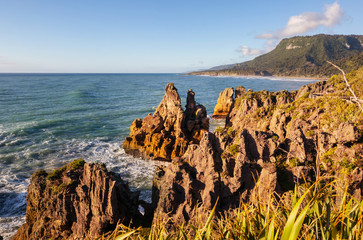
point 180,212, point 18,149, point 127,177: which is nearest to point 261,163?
point 180,212

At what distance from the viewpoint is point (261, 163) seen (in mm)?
14820

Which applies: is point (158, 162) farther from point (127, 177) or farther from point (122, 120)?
point (122, 120)

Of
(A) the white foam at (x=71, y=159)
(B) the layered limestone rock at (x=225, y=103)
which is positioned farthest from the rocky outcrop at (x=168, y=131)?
(B) the layered limestone rock at (x=225, y=103)

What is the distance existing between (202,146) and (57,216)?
38.4 feet

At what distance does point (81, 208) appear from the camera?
1475 centimetres

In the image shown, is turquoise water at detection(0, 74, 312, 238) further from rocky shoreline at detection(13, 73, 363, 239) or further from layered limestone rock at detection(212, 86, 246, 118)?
rocky shoreline at detection(13, 73, 363, 239)

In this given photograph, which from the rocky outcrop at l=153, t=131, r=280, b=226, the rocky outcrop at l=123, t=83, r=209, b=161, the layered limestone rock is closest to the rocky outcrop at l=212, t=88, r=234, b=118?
the layered limestone rock

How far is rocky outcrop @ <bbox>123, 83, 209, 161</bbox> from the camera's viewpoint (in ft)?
104

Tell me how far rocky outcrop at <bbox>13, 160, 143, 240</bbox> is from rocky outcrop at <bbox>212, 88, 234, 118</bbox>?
42.3 metres

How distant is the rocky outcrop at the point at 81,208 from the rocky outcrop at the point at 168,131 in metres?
15.9

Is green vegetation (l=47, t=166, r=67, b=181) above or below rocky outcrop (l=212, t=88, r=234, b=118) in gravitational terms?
below

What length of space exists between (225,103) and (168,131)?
25.6m

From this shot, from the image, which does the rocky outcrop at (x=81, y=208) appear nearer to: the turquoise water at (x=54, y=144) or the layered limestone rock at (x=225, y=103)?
the turquoise water at (x=54, y=144)

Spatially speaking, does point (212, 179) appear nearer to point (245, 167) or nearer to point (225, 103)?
point (245, 167)
